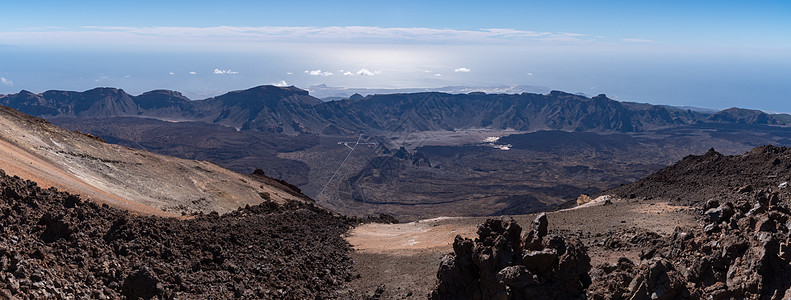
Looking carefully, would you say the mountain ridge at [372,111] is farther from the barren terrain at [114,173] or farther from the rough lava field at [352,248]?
the rough lava field at [352,248]

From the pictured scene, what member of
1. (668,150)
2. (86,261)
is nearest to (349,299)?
(86,261)

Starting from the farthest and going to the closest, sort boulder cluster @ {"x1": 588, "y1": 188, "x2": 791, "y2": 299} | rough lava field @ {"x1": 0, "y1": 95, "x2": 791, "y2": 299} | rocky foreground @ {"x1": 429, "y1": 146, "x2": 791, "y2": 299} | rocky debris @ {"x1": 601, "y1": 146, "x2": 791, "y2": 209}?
1. rocky debris @ {"x1": 601, "y1": 146, "x2": 791, "y2": 209}
2. rough lava field @ {"x1": 0, "y1": 95, "x2": 791, "y2": 299}
3. rocky foreground @ {"x1": 429, "y1": 146, "x2": 791, "y2": 299}
4. boulder cluster @ {"x1": 588, "y1": 188, "x2": 791, "y2": 299}

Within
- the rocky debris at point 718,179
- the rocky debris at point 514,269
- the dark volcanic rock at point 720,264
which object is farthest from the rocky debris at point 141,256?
the rocky debris at point 718,179

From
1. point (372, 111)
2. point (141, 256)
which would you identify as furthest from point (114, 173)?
point (372, 111)

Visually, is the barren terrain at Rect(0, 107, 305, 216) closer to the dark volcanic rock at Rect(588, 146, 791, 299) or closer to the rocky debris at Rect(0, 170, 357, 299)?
the rocky debris at Rect(0, 170, 357, 299)

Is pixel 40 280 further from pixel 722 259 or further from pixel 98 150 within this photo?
pixel 98 150

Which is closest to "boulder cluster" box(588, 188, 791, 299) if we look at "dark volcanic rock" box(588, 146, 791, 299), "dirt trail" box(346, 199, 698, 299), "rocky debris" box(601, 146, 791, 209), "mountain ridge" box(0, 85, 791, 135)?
"dark volcanic rock" box(588, 146, 791, 299)

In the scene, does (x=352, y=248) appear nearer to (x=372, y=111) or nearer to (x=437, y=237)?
(x=437, y=237)
